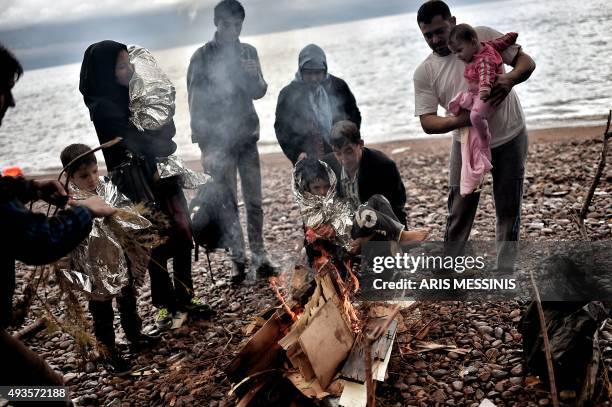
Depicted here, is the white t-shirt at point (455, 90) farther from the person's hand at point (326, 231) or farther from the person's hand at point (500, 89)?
the person's hand at point (326, 231)

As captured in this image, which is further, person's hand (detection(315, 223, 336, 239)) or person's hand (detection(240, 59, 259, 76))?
person's hand (detection(240, 59, 259, 76))

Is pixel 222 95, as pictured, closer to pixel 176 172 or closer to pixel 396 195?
pixel 176 172

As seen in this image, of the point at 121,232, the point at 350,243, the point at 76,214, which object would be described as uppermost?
the point at 76,214

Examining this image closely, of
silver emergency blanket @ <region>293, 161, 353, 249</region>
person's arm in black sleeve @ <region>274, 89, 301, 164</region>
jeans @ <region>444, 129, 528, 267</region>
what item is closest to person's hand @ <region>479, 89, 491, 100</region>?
jeans @ <region>444, 129, 528, 267</region>

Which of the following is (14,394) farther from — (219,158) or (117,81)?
(219,158)

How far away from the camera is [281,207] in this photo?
25.5ft

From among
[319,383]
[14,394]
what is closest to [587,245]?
[319,383]

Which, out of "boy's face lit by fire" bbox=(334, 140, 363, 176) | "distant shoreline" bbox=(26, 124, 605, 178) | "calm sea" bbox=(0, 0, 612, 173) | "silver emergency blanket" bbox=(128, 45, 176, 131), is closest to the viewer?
"silver emergency blanket" bbox=(128, 45, 176, 131)

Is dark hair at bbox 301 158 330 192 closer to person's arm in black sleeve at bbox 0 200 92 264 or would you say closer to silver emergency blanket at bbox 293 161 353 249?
silver emergency blanket at bbox 293 161 353 249

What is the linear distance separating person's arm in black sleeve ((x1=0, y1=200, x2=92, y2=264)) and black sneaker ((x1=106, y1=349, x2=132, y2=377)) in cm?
185

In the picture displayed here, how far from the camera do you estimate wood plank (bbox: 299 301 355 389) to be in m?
2.84

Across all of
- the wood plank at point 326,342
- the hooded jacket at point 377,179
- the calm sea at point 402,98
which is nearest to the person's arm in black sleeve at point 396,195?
the hooded jacket at point 377,179

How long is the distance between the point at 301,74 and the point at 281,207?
3.23m

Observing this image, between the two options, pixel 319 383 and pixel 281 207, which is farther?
pixel 281 207
